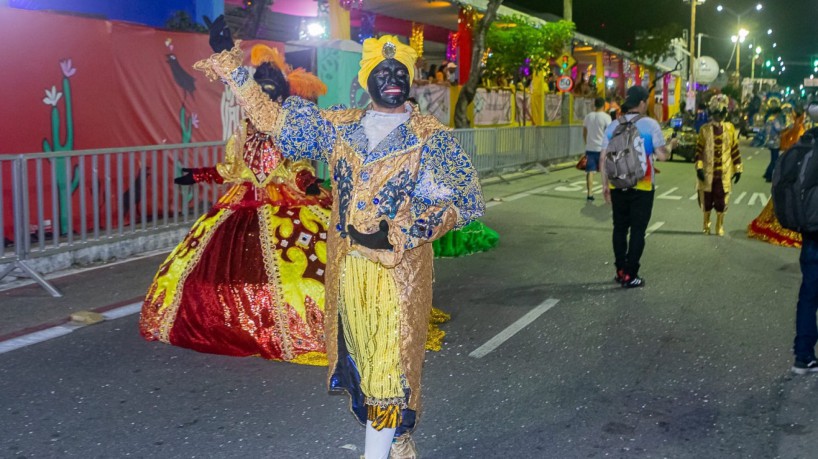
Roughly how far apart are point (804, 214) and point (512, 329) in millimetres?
2284

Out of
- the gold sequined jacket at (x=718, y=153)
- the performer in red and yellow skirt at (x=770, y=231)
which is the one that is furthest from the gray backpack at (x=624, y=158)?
the performer in red and yellow skirt at (x=770, y=231)

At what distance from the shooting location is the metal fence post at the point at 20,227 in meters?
7.43

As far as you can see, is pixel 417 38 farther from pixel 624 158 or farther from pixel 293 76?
pixel 293 76

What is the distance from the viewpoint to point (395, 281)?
343 cm

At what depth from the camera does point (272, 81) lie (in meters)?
5.39

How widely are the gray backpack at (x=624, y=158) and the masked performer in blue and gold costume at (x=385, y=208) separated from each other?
4475 millimetres

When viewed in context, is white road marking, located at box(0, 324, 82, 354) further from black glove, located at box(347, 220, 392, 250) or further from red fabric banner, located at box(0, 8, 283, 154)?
black glove, located at box(347, 220, 392, 250)

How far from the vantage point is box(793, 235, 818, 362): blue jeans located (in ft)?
17.5

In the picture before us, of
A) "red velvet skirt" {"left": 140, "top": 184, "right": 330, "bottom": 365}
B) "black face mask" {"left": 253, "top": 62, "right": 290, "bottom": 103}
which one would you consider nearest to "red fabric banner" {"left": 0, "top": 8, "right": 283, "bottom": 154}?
"red velvet skirt" {"left": 140, "top": 184, "right": 330, "bottom": 365}

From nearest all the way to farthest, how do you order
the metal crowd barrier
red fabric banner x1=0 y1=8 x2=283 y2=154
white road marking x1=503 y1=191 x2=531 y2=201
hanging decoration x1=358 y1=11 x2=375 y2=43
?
1. the metal crowd barrier
2. red fabric banner x1=0 y1=8 x2=283 y2=154
3. white road marking x1=503 y1=191 x2=531 y2=201
4. hanging decoration x1=358 y1=11 x2=375 y2=43

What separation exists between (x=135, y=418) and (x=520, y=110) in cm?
2097

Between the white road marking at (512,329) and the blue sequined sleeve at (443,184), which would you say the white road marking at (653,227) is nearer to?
the white road marking at (512,329)

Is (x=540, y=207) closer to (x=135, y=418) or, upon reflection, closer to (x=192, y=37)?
(x=192, y=37)

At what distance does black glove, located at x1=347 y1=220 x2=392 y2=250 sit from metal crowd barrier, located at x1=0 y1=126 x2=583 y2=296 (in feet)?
16.2
